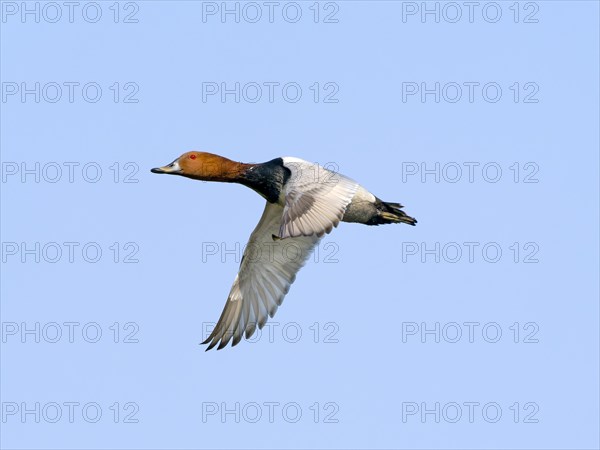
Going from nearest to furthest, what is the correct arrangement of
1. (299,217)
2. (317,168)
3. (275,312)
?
(299,217) < (317,168) < (275,312)

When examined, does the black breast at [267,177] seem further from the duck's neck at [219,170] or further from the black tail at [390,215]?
the black tail at [390,215]

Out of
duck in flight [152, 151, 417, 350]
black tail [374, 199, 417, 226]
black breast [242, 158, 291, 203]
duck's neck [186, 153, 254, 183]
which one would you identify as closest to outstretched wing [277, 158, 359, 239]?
duck in flight [152, 151, 417, 350]

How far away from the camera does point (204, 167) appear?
1505cm

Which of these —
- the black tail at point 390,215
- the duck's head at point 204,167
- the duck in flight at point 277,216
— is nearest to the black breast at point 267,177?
the duck in flight at point 277,216

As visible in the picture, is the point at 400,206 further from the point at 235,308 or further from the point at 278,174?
the point at 235,308

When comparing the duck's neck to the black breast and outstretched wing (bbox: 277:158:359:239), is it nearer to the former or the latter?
the black breast

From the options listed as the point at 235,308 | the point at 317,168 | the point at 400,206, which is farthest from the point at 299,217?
the point at 235,308

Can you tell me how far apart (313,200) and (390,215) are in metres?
2.21

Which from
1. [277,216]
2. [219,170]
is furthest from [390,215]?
[219,170]

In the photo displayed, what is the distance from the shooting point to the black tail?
51.4ft

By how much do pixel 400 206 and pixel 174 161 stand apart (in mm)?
3311

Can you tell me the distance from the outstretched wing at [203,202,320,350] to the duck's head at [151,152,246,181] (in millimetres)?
1733

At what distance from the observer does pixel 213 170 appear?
15.1 metres

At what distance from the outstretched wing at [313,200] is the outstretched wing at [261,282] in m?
2.03
